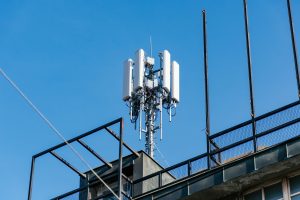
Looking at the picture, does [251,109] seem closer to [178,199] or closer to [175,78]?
[178,199]

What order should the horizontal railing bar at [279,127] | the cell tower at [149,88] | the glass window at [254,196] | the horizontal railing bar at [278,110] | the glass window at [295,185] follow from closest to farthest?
the glass window at [295,185], the glass window at [254,196], the horizontal railing bar at [279,127], the horizontal railing bar at [278,110], the cell tower at [149,88]

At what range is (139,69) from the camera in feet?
189

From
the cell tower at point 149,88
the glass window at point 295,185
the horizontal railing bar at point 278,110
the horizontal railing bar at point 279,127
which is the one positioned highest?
the cell tower at point 149,88

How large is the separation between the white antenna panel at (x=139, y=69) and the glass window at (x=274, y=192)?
21.8 meters

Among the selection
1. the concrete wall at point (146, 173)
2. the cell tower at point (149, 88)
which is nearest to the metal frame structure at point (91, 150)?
the concrete wall at point (146, 173)

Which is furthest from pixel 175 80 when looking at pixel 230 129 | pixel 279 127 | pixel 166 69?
pixel 279 127

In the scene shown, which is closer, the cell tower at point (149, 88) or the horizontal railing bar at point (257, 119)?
the horizontal railing bar at point (257, 119)

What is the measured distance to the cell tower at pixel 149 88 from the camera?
5709 cm

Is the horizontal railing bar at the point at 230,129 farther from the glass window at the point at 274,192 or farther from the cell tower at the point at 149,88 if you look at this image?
Answer: the cell tower at the point at 149,88

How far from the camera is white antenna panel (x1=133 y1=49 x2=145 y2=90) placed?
5712 cm

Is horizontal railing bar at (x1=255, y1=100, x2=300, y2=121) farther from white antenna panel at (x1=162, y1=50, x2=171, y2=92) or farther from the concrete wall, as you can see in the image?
white antenna panel at (x1=162, y1=50, x2=171, y2=92)

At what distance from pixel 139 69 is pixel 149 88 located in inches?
51.8

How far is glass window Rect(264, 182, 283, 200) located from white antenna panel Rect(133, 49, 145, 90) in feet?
71.7

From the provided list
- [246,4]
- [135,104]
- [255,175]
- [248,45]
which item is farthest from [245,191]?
[135,104]
